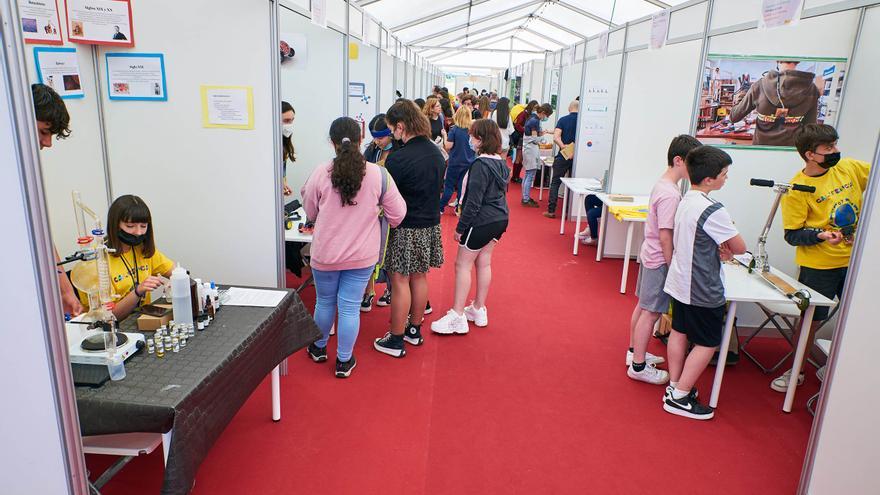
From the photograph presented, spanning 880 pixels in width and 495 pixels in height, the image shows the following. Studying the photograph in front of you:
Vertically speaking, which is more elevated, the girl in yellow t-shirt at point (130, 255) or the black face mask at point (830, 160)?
the black face mask at point (830, 160)

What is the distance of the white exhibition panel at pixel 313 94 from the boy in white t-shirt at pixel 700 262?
2908mm

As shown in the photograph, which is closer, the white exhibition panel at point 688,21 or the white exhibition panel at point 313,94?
the white exhibition panel at point 688,21

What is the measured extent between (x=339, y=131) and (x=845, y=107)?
280cm

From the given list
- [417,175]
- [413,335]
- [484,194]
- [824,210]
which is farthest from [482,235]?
[824,210]

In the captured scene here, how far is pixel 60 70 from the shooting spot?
2.29 m

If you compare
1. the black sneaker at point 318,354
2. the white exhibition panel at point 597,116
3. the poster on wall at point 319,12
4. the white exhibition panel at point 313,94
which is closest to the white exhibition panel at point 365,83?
the white exhibition panel at point 313,94

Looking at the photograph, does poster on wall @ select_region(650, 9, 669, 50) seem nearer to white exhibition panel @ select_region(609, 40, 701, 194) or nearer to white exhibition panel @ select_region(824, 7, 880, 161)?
white exhibition panel @ select_region(609, 40, 701, 194)

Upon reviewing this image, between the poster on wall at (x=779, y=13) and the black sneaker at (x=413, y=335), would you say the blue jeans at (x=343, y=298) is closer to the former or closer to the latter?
the black sneaker at (x=413, y=335)

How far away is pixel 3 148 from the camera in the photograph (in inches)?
40.3

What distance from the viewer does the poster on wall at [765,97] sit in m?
3.12

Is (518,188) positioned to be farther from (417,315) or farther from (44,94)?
(44,94)

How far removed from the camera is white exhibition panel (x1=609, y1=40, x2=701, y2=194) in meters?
4.50

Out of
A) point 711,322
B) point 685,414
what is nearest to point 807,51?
point 711,322

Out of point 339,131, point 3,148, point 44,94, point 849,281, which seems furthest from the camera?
point 339,131
